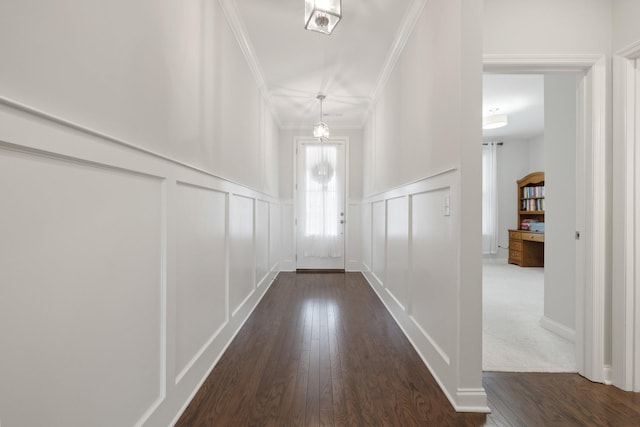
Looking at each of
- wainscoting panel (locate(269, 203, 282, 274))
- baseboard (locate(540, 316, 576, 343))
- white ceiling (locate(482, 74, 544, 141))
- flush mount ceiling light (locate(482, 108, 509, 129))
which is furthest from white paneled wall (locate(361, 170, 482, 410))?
flush mount ceiling light (locate(482, 108, 509, 129))

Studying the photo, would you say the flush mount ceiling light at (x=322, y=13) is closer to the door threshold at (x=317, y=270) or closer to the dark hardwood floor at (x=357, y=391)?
the dark hardwood floor at (x=357, y=391)

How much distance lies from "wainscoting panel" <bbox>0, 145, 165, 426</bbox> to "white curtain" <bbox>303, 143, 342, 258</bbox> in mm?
4100

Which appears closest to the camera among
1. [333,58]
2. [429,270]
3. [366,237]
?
[429,270]

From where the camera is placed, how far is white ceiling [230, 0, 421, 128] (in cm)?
235

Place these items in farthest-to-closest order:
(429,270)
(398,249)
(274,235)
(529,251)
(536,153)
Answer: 1. (536,153)
2. (529,251)
3. (274,235)
4. (398,249)
5. (429,270)

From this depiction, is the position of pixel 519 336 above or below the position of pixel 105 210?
below

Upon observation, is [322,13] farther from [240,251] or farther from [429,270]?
[240,251]

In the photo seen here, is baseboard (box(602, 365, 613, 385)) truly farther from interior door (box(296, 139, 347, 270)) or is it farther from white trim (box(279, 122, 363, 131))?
white trim (box(279, 122, 363, 131))

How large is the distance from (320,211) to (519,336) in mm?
3404

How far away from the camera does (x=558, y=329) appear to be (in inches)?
102

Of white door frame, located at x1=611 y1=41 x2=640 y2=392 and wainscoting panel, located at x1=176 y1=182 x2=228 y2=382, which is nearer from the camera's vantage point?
wainscoting panel, located at x1=176 y1=182 x2=228 y2=382

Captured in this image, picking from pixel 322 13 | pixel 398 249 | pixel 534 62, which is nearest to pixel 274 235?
pixel 398 249

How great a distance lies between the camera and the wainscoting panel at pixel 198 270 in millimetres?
1527

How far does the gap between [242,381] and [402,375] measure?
38.7 inches
